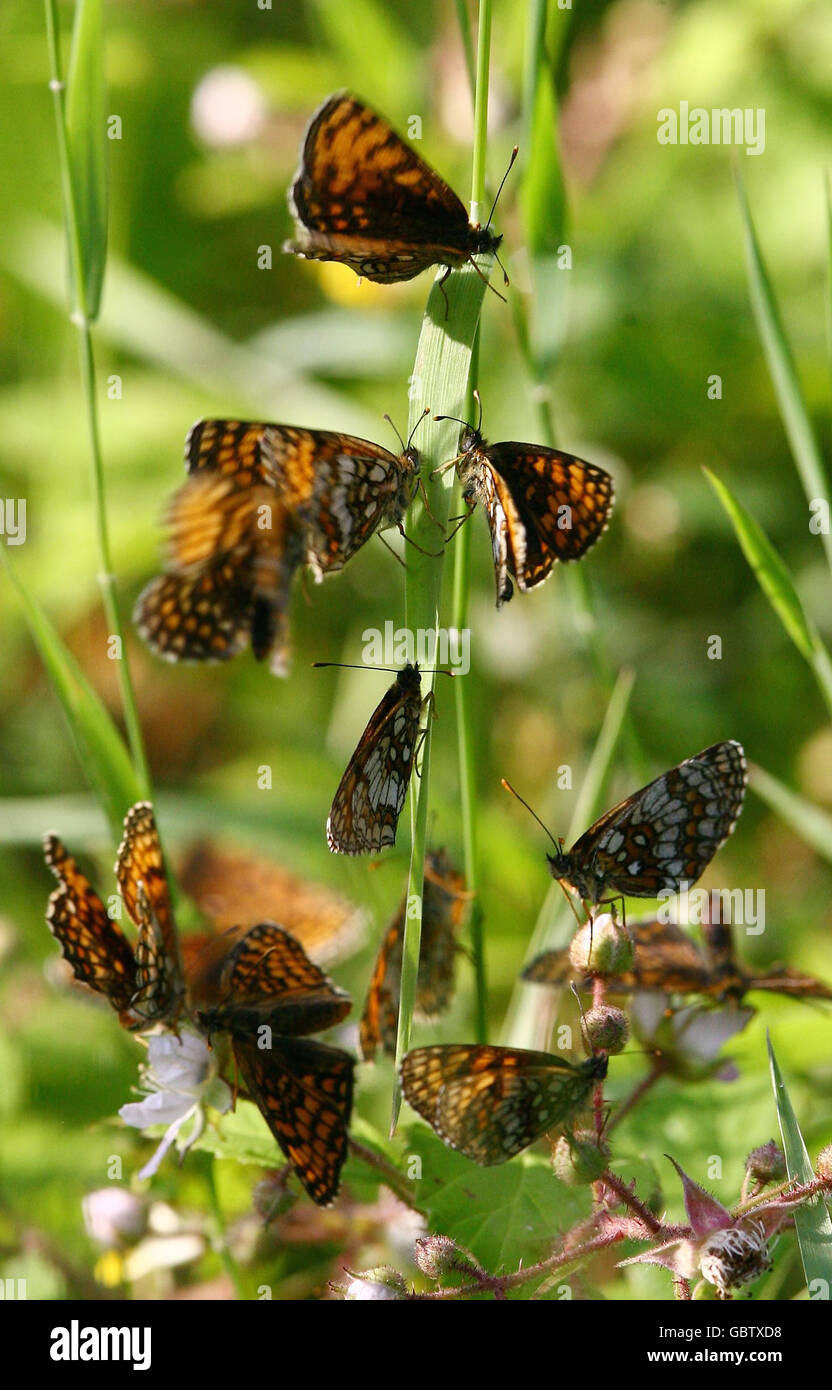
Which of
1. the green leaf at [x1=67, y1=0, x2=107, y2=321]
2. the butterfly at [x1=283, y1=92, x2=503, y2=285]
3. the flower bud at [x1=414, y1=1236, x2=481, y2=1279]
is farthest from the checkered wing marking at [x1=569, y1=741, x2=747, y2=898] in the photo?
the green leaf at [x1=67, y1=0, x2=107, y2=321]

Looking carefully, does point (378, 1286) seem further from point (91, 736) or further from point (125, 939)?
point (91, 736)

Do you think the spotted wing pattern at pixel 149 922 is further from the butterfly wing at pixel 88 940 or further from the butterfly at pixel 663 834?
the butterfly at pixel 663 834

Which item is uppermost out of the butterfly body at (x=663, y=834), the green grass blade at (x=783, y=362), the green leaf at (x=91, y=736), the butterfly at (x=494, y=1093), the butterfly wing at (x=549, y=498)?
the green grass blade at (x=783, y=362)

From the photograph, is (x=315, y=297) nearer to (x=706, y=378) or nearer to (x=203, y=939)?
(x=706, y=378)

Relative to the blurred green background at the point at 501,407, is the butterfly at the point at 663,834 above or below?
below

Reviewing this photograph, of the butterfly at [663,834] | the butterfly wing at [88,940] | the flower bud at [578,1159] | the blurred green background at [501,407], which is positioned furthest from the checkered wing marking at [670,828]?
the blurred green background at [501,407]

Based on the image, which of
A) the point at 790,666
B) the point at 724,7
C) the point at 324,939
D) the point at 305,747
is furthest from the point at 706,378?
the point at 324,939

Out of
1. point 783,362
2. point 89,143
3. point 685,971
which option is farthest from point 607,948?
point 89,143
